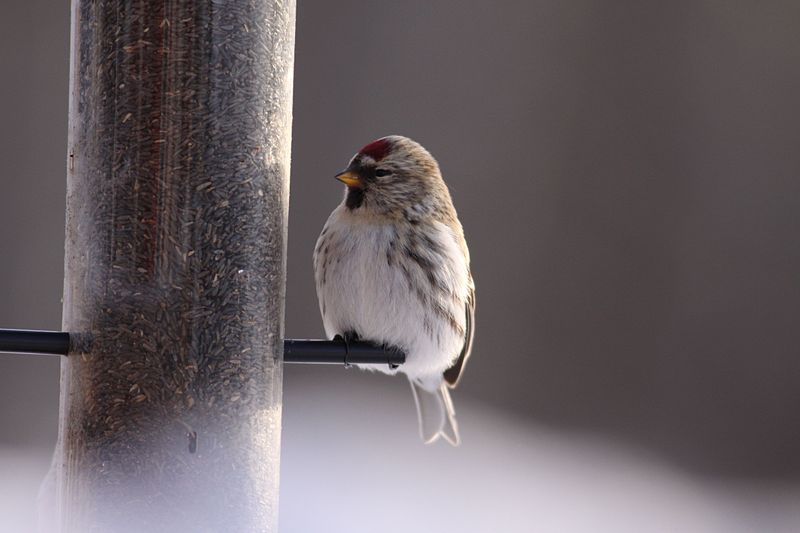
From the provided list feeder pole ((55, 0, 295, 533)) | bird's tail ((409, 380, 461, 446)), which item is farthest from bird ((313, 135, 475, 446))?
feeder pole ((55, 0, 295, 533))

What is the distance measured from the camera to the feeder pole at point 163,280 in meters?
1.69

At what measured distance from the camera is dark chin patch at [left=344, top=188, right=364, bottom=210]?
2441 millimetres

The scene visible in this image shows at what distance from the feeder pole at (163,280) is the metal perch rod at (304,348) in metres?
0.04

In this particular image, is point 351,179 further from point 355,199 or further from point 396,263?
point 396,263

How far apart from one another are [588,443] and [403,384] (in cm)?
85

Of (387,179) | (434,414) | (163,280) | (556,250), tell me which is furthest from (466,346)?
(556,250)

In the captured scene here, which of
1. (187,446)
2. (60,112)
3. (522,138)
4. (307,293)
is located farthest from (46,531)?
(522,138)

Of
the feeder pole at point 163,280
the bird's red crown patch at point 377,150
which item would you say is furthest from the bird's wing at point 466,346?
the feeder pole at point 163,280

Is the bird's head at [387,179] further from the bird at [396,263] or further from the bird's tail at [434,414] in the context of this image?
the bird's tail at [434,414]

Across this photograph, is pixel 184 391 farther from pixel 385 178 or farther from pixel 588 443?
pixel 588 443

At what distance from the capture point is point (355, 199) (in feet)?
8.05

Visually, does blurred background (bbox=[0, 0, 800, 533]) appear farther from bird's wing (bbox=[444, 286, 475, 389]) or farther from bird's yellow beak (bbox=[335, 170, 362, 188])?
bird's yellow beak (bbox=[335, 170, 362, 188])

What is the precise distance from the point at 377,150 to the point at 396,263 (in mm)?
274

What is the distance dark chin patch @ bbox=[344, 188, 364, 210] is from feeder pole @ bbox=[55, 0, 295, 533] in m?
0.63
